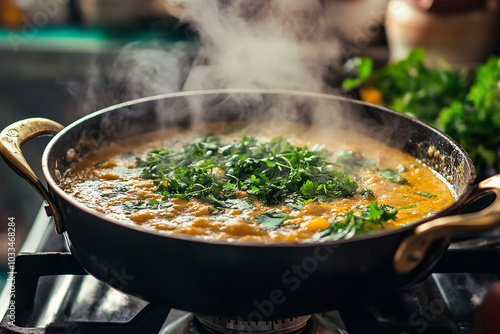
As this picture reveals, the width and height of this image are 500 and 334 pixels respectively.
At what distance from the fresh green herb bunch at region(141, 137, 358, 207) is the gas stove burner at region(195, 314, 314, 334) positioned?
12.6 inches

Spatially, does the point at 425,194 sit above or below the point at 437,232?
below

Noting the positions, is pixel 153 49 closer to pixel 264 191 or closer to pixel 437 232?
pixel 264 191

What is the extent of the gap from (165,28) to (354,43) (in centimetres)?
151

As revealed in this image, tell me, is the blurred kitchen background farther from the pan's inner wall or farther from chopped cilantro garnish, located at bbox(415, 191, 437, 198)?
chopped cilantro garnish, located at bbox(415, 191, 437, 198)

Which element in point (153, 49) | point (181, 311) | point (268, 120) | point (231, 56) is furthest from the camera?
point (153, 49)

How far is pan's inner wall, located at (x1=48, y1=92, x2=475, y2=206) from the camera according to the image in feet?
5.28

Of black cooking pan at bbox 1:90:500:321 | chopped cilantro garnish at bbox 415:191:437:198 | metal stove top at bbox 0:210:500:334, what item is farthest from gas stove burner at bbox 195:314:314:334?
chopped cilantro garnish at bbox 415:191:437:198

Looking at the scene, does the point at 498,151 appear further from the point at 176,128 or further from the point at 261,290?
the point at 261,290

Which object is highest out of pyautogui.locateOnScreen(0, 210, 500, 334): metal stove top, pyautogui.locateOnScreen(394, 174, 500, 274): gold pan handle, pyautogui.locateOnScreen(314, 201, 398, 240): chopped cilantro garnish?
pyautogui.locateOnScreen(394, 174, 500, 274): gold pan handle

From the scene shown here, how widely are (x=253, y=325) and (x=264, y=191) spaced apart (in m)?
0.38

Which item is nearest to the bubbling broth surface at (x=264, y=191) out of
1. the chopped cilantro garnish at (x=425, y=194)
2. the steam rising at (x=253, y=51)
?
the chopped cilantro garnish at (x=425, y=194)

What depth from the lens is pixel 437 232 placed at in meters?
1.03

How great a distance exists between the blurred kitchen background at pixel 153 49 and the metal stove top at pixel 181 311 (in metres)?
0.89

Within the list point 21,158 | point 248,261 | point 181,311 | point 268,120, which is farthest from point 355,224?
point 268,120
